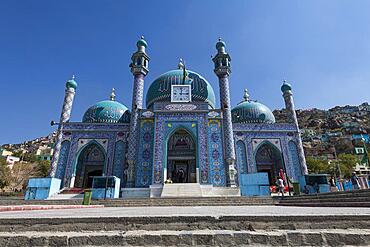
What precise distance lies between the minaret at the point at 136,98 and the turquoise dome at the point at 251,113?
8639 millimetres

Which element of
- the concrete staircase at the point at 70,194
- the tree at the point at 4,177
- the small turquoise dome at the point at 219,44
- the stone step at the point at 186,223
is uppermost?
the small turquoise dome at the point at 219,44

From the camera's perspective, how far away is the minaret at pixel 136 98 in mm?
14797

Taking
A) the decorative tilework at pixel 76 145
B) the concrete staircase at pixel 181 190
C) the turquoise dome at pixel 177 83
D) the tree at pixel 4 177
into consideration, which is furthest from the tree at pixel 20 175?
the concrete staircase at pixel 181 190

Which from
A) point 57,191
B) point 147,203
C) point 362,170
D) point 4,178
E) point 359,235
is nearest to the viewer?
point 359,235

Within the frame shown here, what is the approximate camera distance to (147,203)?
8.97 metres

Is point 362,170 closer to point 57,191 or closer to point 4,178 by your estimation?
point 57,191

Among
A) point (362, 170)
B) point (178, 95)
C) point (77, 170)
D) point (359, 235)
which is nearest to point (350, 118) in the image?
point (362, 170)

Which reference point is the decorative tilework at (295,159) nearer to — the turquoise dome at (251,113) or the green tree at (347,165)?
the turquoise dome at (251,113)

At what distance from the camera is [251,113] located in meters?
19.9

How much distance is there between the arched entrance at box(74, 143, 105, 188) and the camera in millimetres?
16922

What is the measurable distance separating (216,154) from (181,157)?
3282mm

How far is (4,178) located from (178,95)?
19.4 m

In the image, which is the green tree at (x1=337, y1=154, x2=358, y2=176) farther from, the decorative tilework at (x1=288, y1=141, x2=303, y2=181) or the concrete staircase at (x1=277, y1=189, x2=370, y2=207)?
the concrete staircase at (x1=277, y1=189, x2=370, y2=207)

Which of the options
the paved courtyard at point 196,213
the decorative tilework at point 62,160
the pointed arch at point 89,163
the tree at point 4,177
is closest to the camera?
the paved courtyard at point 196,213
